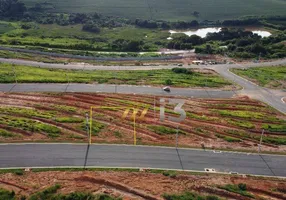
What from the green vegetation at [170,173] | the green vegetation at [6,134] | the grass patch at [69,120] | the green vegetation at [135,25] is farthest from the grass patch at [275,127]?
the green vegetation at [135,25]

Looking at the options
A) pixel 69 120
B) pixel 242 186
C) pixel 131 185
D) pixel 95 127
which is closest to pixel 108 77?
pixel 69 120

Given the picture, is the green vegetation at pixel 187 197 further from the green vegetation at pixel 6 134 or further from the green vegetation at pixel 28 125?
the green vegetation at pixel 6 134

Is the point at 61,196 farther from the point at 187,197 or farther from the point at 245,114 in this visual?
the point at 245,114

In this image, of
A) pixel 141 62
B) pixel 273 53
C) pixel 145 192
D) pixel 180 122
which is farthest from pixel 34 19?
pixel 145 192

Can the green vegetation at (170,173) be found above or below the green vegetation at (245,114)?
below

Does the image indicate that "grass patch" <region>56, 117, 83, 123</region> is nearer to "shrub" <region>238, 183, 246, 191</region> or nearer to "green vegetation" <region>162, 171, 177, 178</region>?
"green vegetation" <region>162, 171, 177, 178</region>
